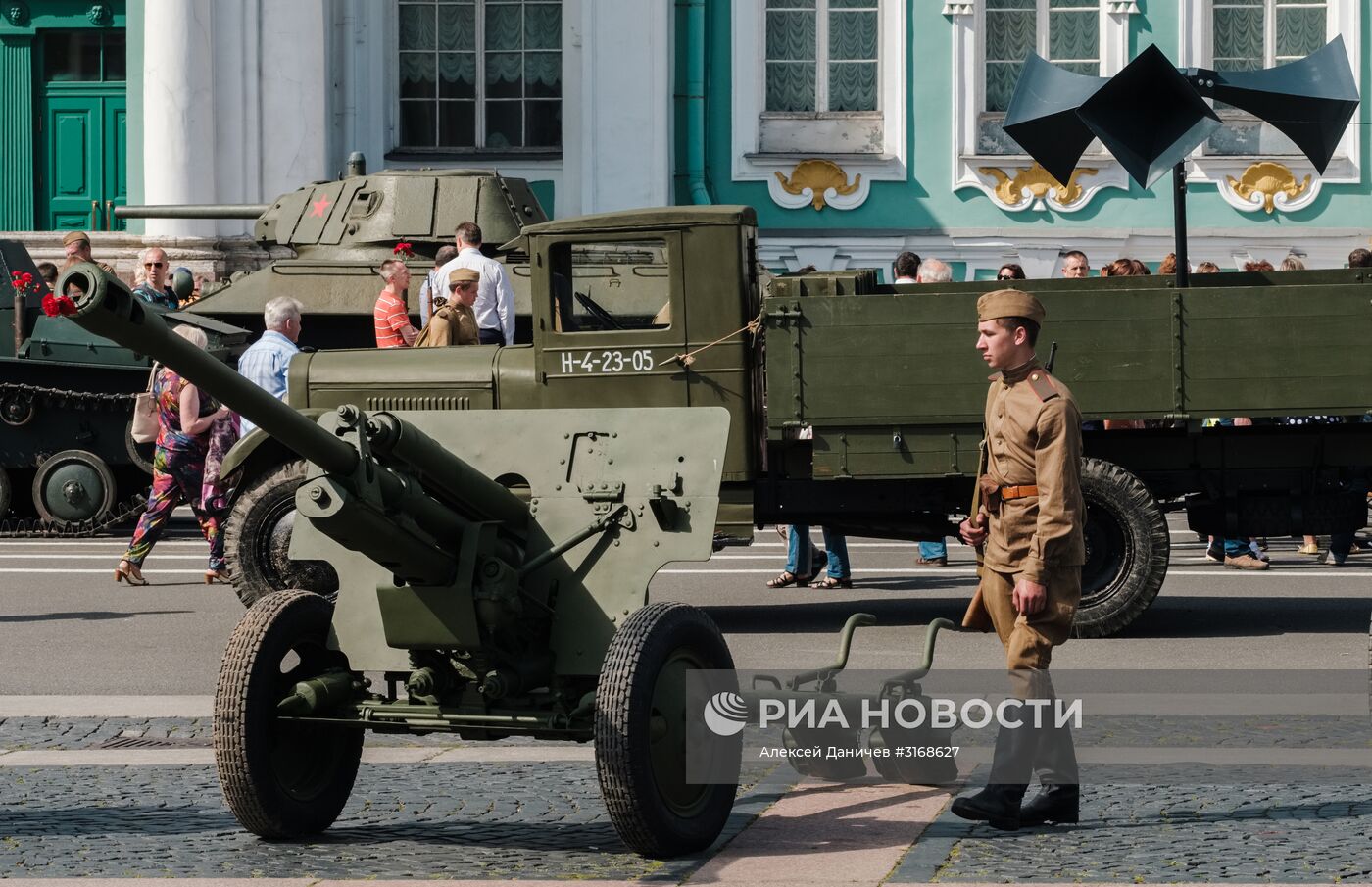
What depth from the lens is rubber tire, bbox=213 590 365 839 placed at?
6.56 meters

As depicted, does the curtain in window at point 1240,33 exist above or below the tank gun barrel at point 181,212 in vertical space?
above

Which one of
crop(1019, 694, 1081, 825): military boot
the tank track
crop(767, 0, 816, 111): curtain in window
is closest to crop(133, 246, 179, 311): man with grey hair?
the tank track

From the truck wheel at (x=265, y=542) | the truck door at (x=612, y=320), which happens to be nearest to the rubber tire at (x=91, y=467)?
the truck wheel at (x=265, y=542)

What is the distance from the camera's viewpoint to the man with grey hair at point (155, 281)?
1812 cm

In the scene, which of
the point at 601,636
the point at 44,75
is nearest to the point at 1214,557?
the point at 601,636

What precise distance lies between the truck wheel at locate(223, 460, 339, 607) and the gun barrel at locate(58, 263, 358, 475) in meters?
6.12

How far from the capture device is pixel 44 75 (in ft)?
81.6

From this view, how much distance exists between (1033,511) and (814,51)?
17.8 meters

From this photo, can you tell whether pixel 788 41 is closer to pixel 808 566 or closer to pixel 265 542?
pixel 808 566

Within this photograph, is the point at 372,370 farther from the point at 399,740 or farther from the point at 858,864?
the point at 858,864

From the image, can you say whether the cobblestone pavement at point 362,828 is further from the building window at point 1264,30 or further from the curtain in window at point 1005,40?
the building window at point 1264,30

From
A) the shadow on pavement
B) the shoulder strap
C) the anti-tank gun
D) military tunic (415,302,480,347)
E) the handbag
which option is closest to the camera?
the anti-tank gun

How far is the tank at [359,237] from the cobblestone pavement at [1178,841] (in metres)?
9.83

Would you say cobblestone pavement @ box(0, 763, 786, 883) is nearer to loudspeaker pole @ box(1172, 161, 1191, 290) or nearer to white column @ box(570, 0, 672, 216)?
loudspeaker pole @ box(1172, 161, 1191, 290)
